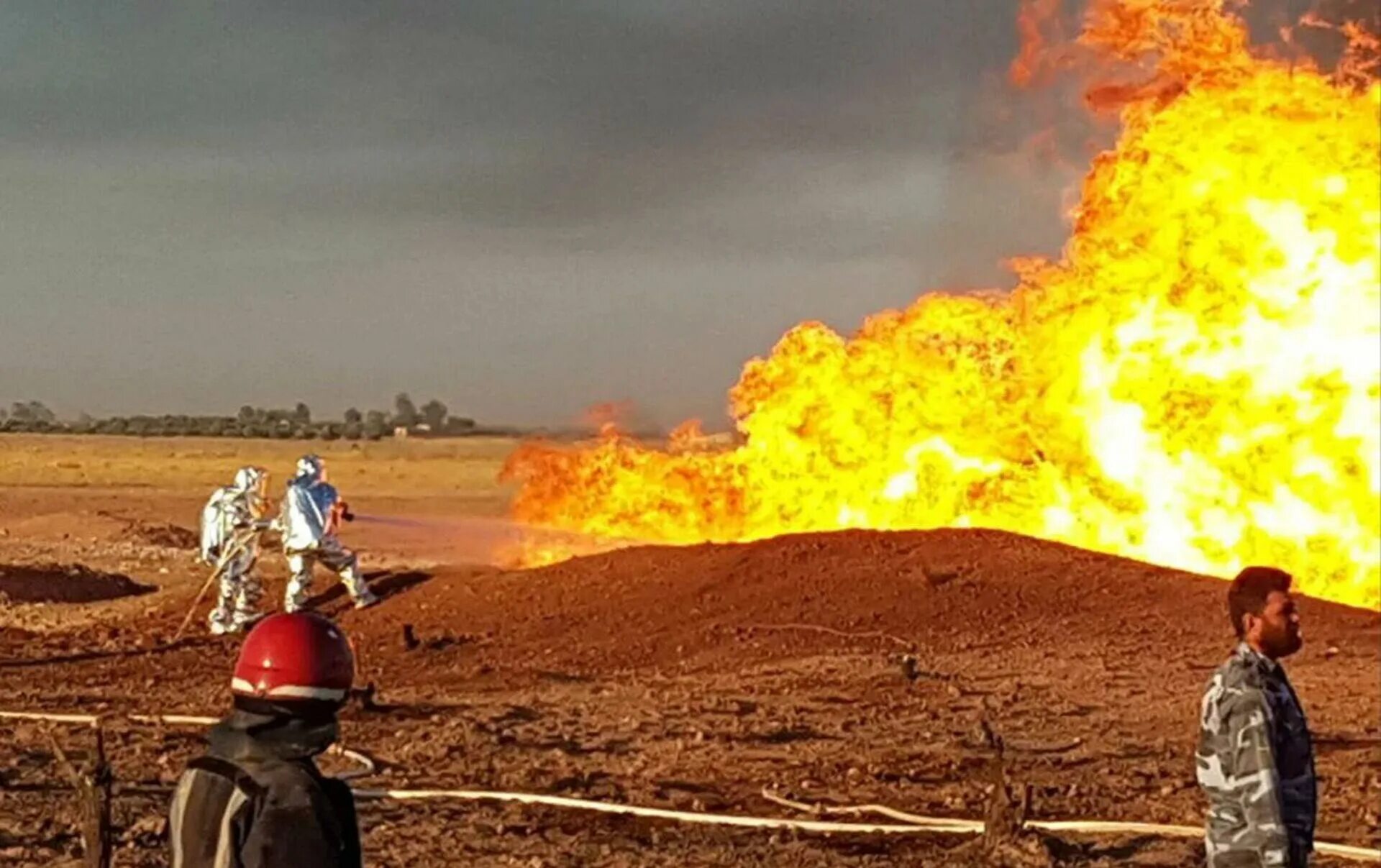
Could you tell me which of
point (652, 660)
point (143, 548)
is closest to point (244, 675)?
point (652, 660)

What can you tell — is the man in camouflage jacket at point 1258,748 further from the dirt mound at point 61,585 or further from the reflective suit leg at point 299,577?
the dirt mound at point 61,585

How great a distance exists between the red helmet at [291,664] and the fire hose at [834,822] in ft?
22.2

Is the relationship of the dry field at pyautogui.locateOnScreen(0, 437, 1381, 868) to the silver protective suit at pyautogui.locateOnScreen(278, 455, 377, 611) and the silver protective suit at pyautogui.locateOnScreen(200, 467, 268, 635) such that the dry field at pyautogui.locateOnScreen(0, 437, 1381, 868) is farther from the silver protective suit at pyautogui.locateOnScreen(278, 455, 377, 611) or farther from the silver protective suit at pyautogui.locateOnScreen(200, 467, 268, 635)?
the silver protective suit at pyautogui.locateOnScreen(278, 455, 377, 611)

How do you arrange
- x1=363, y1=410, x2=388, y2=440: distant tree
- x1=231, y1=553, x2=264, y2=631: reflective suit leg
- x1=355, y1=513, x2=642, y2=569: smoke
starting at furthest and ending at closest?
x1=363, y1=410, x2=388, y2=440: distant tree, x1=355, y1=513, x2=642, y2=569: smoke, x1=231, y1=553, x2=264, y2=631: reflective suit leg

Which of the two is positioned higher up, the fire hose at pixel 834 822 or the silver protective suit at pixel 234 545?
the silver protective suit at pixel 234 545

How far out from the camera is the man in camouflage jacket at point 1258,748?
5973mm

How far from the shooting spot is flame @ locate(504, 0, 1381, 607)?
20.2 m

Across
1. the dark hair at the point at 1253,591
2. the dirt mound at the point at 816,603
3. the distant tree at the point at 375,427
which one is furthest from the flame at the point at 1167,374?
the distant tree at the point at 375,427

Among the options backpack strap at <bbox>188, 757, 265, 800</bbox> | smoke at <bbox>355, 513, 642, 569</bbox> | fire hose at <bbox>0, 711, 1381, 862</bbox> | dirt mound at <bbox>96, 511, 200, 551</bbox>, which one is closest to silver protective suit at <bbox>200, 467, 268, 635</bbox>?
smoke at <bbox>355, 513, 642, 569</bbox>

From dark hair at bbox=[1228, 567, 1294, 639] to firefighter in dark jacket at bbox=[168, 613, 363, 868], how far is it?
135 inches

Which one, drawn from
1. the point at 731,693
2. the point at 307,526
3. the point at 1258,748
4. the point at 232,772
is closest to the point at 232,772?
the point at 232,772

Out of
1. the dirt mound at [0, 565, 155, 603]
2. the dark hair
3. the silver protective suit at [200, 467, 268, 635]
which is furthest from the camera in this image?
the dirt mound at [0, 565, 155, 603]

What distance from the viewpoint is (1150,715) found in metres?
15.1

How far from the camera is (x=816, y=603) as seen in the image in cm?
1977
